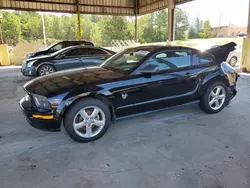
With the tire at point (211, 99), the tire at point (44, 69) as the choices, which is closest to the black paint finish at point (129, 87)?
the tire at point (211, 99)

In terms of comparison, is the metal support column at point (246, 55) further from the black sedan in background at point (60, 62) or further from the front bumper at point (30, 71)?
the front bumper at point (30, 71)

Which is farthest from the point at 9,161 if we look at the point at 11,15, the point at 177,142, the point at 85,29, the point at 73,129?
the point at 85,29

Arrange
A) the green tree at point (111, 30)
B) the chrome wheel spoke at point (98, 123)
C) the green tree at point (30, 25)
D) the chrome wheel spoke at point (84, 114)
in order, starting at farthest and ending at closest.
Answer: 1. the green tree at point (111, 30)
2. the green tree at point (30, 25)
3. the chrome wheel spoke at point (98, 123)
4. the chrome wheel spoke at point (84, 114)

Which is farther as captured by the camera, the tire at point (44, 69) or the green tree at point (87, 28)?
the green tree at point (87, 28)

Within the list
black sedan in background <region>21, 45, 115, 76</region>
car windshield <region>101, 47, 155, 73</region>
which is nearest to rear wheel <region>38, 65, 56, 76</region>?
black sedan in background <region>21, 45, 115, 76</region>

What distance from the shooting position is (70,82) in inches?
116

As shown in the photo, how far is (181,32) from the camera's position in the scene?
41188mm

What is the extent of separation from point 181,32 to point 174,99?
40869 millimetres

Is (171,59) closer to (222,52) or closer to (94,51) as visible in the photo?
(222,52)

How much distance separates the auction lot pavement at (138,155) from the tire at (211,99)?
0.18 metres

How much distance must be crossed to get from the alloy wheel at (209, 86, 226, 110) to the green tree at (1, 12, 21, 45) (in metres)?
31.8

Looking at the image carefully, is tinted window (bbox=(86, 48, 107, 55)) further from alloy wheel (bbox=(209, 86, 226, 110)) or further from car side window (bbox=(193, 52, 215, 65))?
alloy wheel (bbox=(209, 86, 226, 110))

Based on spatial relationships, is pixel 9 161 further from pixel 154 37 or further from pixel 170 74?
pixel 154 37

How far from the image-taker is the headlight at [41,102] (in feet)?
8.84
